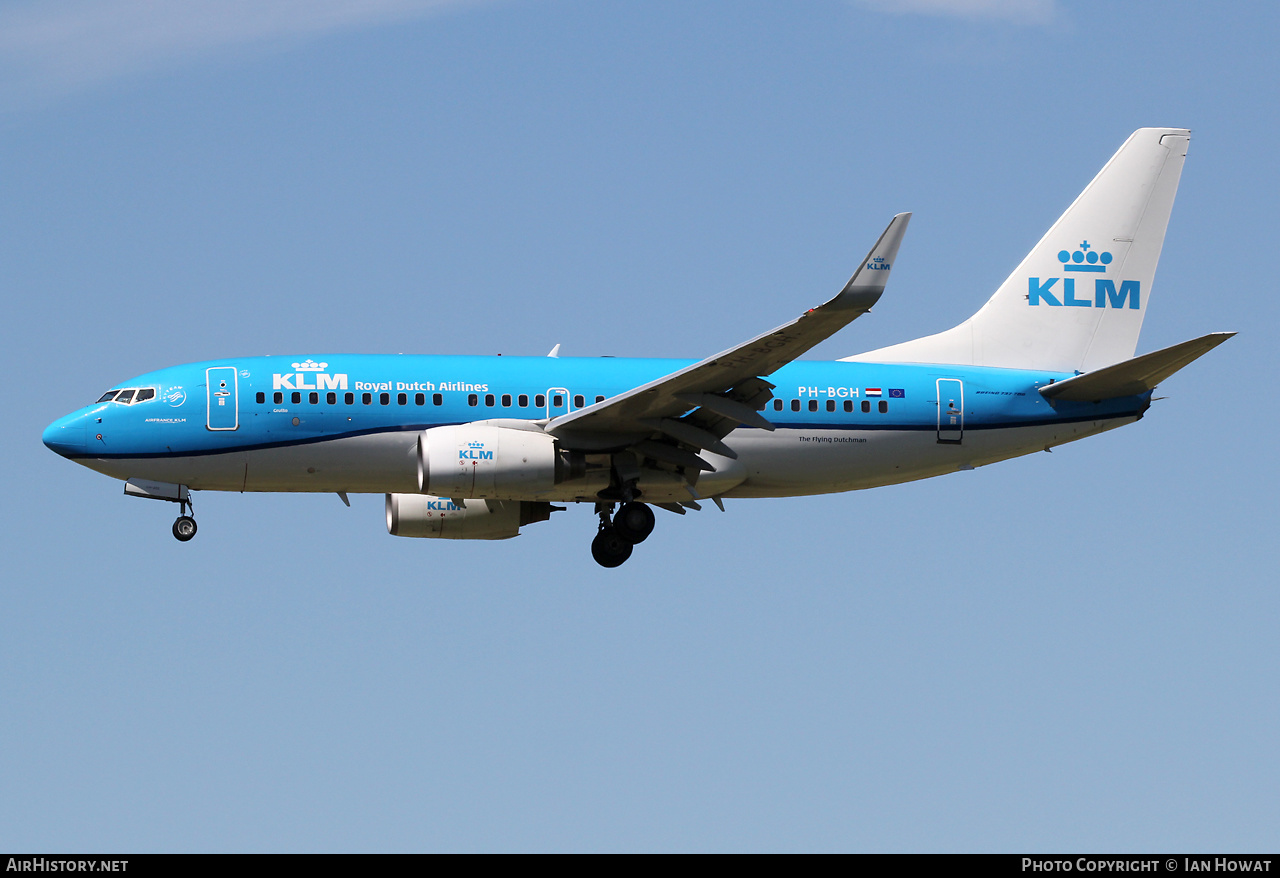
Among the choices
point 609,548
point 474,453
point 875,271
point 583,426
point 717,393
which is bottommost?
point 609,548

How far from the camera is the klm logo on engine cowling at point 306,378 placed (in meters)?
35.1

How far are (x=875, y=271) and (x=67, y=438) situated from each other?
17.0 m

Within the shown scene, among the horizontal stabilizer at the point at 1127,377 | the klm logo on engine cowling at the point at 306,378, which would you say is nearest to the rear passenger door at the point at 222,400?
the klm logo on engine cowling at the point at 306,378

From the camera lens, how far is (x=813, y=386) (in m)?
37.0

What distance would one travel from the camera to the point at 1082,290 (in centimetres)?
4091

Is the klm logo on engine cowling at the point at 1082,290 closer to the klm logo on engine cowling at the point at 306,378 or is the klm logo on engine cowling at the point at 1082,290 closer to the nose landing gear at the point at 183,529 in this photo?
the klm logo on engine cowling at the point at 306,378

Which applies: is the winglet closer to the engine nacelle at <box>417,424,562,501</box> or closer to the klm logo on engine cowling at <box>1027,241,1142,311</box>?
the engine nacelle at <box>417,424,562,501</box>

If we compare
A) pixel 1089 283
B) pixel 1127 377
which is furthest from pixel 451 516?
pixel 1089 283

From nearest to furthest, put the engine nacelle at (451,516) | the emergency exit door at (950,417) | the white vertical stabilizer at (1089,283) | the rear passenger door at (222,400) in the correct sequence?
the rear passenger door at (222,400), the emergency exit door at (950,417), the engine nacelle at (451,516), the white vertical stabilizer at (1089,283)

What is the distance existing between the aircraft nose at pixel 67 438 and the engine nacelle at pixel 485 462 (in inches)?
278

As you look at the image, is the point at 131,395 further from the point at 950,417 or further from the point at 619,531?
the point at 950,417

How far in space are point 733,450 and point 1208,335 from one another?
9855 mm

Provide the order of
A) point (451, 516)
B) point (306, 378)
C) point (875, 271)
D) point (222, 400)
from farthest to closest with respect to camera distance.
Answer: point (451, 516) < point (306, 378) < point (222, 400) < point (875, 271)
